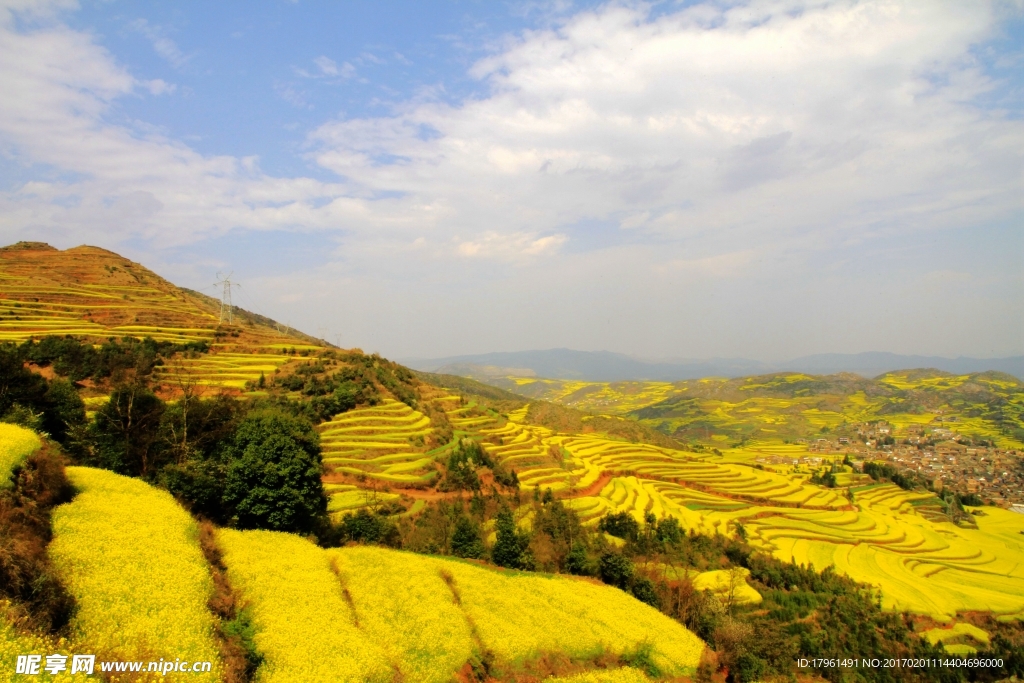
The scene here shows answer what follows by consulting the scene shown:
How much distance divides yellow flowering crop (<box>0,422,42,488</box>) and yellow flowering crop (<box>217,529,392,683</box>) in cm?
653

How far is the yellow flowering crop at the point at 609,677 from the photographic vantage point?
604 inches

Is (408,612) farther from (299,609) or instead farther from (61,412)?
(61,412)

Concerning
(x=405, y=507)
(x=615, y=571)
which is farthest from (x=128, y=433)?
(x=615, y=571)

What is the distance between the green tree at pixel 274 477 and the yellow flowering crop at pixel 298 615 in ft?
6.27

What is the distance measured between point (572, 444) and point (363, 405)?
104ft

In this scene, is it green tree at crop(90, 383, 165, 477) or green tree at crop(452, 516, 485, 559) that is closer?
green tree at crop(90, 383, 165, 477)

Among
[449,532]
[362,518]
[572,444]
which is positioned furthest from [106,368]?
[572,444]

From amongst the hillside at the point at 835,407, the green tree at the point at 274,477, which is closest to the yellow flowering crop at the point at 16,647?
the green tree at the point at 274,477

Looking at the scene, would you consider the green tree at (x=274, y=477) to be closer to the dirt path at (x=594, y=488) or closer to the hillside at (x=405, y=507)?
the hillside at (x=405, y=507)

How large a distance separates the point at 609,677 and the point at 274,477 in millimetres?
15579

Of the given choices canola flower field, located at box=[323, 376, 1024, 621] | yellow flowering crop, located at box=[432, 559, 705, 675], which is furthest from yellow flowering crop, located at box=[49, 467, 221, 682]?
canola flower field, located at box=[323, 376, 1024, 621]

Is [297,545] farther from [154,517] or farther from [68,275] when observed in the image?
[68,275]

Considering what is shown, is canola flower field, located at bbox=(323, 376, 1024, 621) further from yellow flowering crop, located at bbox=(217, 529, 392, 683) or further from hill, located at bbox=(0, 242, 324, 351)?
hill, located at bbox=(0, 242, 324, 351)

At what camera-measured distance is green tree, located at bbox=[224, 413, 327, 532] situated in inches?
822
